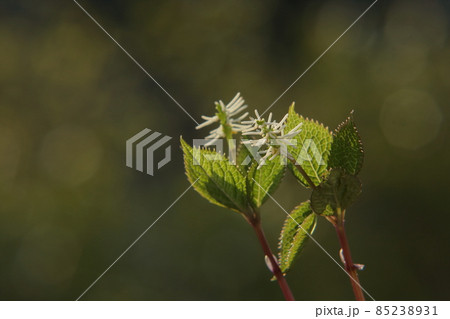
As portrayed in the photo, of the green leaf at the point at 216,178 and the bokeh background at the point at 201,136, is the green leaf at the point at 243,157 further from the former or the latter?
the bokeh background at the point at 201,136

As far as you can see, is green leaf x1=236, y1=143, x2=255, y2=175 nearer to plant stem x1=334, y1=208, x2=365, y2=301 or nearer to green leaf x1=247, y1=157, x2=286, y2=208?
green leaf x1=247, y1=157, x2=286, y2=208

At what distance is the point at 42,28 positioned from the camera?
502 cm

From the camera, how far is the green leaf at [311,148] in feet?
1.88

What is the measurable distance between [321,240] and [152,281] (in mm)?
1188

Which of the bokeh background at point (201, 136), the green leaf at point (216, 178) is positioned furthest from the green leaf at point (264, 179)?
the bokeh background at point (201, 136)

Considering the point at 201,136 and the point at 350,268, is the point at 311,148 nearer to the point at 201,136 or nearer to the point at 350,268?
the point at 350,268

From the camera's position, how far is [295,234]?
1.90 ft

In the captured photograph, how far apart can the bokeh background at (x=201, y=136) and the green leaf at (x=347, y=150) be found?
8.83 ft

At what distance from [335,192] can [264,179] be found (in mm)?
79

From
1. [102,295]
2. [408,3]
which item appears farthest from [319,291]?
[408,3]

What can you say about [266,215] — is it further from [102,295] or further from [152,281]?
[102,295]

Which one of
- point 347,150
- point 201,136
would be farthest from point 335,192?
point 201,136

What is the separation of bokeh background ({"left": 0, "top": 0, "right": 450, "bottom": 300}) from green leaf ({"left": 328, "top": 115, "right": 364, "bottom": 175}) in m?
2.69

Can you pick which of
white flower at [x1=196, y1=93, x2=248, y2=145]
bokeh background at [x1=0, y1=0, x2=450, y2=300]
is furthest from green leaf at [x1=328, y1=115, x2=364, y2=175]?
bokeh background at [x1=0, y1=0, x2=450, y2=300]
